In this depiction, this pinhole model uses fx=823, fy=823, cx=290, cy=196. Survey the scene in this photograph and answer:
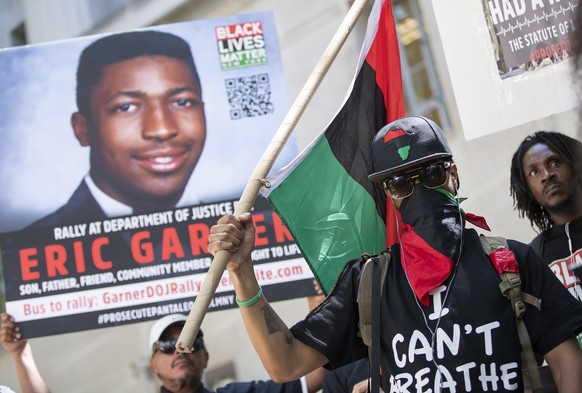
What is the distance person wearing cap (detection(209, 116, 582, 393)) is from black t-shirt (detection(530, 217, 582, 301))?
2.84 feet

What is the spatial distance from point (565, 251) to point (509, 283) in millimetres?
1146

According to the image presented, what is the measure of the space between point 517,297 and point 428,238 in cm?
29

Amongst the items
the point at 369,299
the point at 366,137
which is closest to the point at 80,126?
the point at 366,137

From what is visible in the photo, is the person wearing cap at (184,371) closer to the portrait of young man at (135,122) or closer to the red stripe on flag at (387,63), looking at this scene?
the portrait of young man at (135,122)

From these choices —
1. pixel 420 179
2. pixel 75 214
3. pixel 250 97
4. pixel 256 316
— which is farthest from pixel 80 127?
pixel 420 179

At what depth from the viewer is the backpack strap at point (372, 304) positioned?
7.57 feet

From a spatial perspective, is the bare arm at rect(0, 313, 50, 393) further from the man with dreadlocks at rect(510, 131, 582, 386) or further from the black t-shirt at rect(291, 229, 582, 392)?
the man with dreadlocks at rect(510, 131, 582, 386)

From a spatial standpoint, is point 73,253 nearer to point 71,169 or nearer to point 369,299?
point 71,169

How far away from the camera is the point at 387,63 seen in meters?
3.07

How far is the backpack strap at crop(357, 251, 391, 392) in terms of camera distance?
2.31m

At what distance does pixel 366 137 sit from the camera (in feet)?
9.64

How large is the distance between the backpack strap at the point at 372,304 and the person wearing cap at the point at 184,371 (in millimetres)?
1470

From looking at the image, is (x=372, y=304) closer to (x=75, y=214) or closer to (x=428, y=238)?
(x=428, y=238)

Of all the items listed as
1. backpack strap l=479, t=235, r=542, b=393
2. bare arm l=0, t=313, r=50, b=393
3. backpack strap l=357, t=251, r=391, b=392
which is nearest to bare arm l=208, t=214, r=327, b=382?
backpack strap l=357, t=251, r=391, b=392
